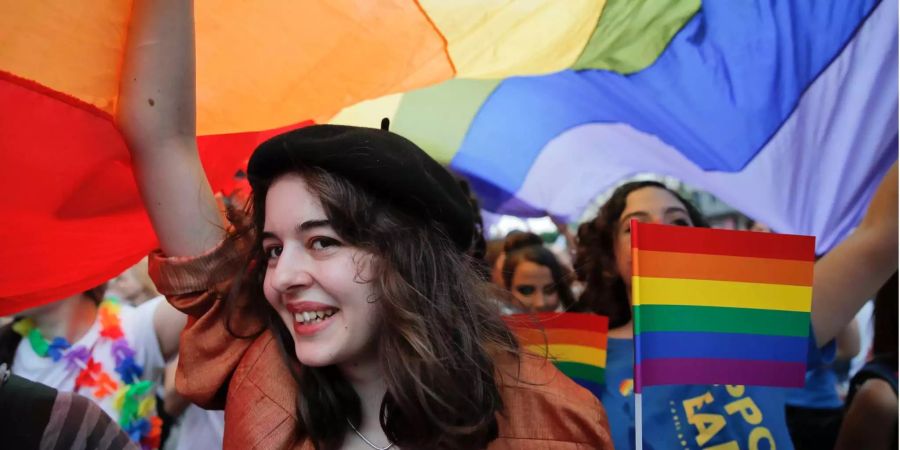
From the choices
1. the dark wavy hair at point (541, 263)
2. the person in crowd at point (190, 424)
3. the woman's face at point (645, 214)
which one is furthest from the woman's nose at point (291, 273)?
the dark wavy hair at point (541, 263)

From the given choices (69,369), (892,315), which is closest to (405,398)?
(69,369)

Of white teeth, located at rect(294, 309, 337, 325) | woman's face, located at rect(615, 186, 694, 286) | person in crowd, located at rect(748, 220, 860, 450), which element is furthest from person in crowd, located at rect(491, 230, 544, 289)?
white teeth, located at rect(294, 309, 337, 325)

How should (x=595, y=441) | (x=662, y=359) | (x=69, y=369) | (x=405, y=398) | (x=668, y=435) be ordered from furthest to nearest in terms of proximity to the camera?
(x=69, y=369) < (x=668, y=435) < (x=662, y=359) < (x=595, y=441) < (x=405, y=398)

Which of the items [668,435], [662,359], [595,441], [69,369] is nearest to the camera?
[595,441]

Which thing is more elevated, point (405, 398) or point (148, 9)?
point (148, 9)

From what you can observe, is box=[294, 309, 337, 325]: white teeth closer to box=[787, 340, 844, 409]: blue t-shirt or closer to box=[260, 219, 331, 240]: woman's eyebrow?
box=[260, 219, 331, 240]: woman's eyebrow

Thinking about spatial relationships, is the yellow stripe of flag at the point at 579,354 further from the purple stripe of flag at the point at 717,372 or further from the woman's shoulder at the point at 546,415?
the woman's shoulder at the point at 546,415

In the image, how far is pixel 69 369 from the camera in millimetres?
2566

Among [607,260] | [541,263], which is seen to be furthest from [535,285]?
[607,260]

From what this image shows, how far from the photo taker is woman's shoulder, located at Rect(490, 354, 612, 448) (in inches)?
62.1

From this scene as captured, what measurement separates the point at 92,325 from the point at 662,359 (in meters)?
1.76

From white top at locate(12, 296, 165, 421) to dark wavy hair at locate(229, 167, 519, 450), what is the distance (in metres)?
1.14

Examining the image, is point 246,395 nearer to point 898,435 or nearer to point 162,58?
point 162,58

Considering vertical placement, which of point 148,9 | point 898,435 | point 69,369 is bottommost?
point 898,435
